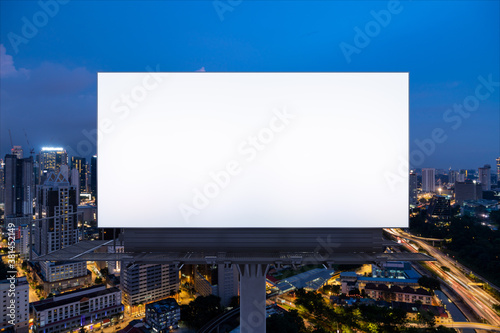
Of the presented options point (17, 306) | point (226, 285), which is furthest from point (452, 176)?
point (17, 306)

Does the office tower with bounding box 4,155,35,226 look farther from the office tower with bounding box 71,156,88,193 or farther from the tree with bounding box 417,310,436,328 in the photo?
the tree with bounding box 417,310,436,328

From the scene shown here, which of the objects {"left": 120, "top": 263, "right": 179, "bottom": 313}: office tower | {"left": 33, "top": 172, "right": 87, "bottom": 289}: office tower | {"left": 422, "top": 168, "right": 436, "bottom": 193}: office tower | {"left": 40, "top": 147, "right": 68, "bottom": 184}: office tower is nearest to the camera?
{"left": 120, "top": 263, "right": 179, "bottom": 313}: office tower

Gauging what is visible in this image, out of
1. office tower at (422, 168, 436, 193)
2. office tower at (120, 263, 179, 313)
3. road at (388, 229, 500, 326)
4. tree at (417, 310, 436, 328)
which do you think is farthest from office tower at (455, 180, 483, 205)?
office tower at (120, 263, 179, 313)

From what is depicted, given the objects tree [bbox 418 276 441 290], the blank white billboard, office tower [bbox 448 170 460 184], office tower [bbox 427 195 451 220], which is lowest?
tree [bbox 418 276 441 290]

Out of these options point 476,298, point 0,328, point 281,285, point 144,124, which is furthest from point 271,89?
point 476,298

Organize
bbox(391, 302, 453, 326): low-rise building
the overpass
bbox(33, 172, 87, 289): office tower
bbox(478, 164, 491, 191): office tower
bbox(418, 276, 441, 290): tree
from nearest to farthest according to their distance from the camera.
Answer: the overpass, bbox(391, 302, 453, 326): low-rise building, bbox(418, 276, 441, 290): tree, bbox(33, 172, 87, 289): office tower, bbox(478, 164, 491, 191): office tower

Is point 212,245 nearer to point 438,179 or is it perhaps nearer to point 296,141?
point 296,141

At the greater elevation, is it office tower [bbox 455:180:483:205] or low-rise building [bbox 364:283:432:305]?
office tower [bbox 455:180:483:205]
